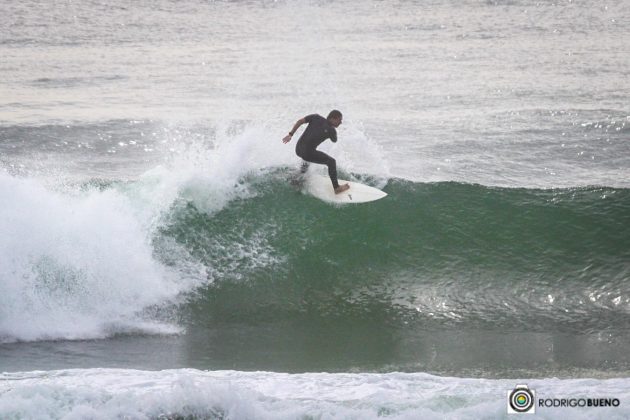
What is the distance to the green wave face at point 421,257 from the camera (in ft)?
33.2

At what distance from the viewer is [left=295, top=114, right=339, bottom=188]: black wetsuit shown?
1132cm

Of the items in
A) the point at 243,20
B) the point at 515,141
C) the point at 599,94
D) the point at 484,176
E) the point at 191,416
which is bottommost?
the point at 191,416

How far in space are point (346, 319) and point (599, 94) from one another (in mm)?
13728

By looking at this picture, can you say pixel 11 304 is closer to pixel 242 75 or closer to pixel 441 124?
pixel 441 124

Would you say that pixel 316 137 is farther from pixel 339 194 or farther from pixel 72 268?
pixel 72 268

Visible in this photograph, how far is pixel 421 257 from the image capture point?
11266mm

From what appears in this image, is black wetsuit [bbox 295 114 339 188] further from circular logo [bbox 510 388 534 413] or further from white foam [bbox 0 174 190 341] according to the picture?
circular logo [bbox 510 388 534 413]

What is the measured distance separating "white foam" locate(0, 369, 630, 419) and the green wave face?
166cm

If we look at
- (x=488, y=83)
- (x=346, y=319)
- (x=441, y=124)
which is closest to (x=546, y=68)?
(x=488, y=83)

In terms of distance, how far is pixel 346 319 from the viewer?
9.95 m

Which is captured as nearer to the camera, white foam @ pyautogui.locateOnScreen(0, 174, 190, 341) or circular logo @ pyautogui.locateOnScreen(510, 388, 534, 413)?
circular logo @ pyautogui.locateOnScreen(510, 388, 534, 413)

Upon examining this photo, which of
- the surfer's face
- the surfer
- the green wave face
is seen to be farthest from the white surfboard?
the surfer's face

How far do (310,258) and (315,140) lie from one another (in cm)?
159

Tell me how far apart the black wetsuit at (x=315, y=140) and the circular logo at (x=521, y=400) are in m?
4.58
